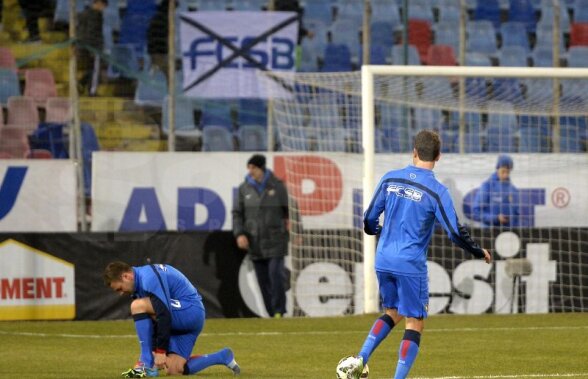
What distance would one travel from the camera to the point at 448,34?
2345 cm

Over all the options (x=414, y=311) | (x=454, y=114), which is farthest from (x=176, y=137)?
(x=414, y=311)

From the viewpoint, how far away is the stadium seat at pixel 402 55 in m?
23.1

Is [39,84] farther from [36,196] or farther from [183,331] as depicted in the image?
[183,331]

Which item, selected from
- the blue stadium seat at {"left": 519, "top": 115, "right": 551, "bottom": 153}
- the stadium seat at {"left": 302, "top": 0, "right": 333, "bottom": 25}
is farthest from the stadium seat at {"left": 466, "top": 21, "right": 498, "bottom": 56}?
the blue stadium seat at {"left": 519, "top": 115, "right": 551, "bottom": 153}

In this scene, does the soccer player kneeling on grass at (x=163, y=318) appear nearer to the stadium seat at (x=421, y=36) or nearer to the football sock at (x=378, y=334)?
the football sock at (x=378, y=334)

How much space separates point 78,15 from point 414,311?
14912 millimetres

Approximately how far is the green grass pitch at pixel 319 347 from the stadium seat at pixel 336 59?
7.86 meters

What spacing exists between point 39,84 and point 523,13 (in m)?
9.35

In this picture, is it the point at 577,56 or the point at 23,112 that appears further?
the point at 577,56

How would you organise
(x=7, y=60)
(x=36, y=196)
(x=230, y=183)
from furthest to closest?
(x=7, y=60), (x=230, y=183), (x=36, y=196)

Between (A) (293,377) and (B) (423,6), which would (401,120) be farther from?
(A) (293,377)

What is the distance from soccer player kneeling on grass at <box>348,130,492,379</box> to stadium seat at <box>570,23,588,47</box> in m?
15.9

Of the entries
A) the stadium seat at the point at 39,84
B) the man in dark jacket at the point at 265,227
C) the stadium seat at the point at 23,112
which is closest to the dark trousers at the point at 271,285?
the man in dark jacket at the point at 265,227

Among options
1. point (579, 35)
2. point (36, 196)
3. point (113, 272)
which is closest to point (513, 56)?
point (579, 35)
